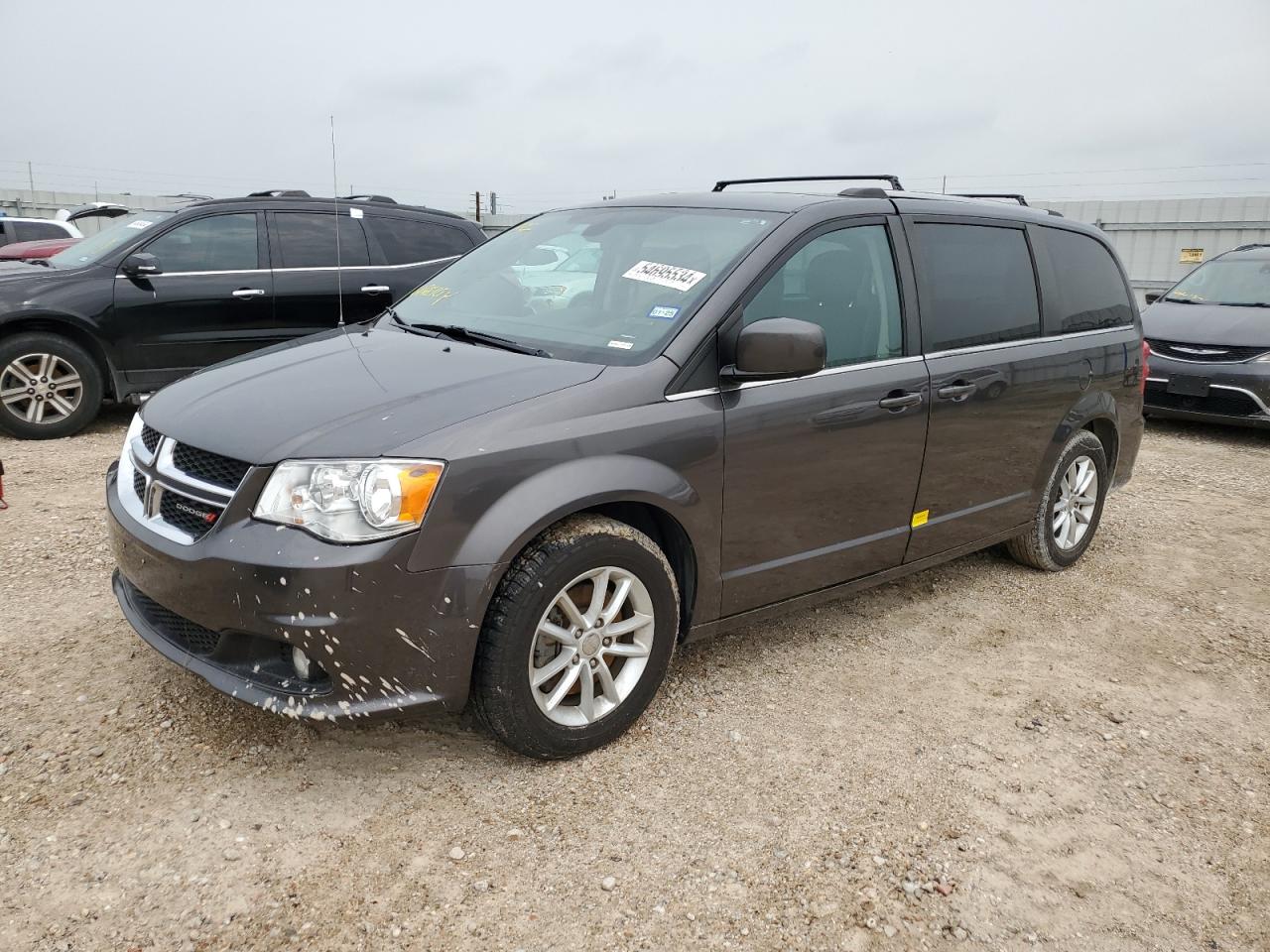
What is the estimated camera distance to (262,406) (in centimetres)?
284

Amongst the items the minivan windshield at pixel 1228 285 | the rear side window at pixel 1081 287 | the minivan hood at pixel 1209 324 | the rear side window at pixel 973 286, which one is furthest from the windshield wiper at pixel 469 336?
the minivan windshield at pixel 1228 285

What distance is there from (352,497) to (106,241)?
609 centimetres

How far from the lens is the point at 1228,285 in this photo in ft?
29.7

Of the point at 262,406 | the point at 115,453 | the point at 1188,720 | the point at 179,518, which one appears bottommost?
the point at 1188,720

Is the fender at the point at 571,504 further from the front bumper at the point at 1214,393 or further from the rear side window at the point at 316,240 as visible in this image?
the front bumper at the point at 1214,393

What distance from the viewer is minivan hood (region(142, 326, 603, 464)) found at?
8.59 ft

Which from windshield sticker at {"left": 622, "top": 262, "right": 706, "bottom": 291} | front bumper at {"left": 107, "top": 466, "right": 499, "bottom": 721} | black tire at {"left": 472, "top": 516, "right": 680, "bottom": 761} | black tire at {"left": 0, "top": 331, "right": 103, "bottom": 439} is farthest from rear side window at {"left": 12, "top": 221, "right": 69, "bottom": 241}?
black tire at {"left": 472, "top": 516, "right": 680, "bottom": 761}

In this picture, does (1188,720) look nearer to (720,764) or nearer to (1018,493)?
(1018,493)

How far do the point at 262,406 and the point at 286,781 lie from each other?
1.09 meters

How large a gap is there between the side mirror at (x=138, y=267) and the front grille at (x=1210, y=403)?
8149 mm

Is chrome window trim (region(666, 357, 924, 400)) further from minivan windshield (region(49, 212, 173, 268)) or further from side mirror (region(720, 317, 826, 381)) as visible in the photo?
minivan windshield (region(49, 212, 173, 268))

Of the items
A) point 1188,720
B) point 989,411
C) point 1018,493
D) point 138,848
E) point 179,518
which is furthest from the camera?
point 1018,493

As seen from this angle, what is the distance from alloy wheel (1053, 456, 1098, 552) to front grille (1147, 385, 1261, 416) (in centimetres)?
407

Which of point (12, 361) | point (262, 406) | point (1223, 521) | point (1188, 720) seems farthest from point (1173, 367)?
point (12, 361)
